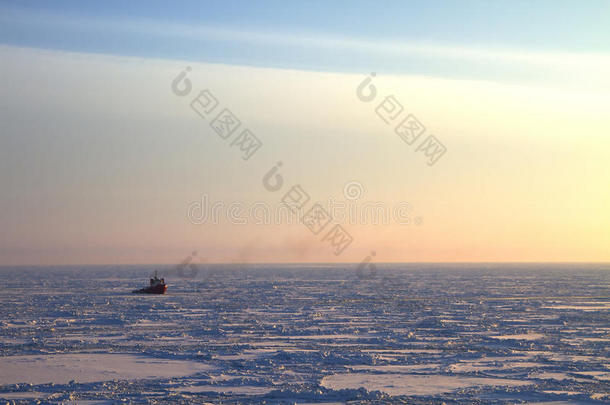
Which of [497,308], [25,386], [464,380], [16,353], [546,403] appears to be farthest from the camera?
[497,308]

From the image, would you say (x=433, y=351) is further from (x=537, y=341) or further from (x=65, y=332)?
(x=65, y=332)

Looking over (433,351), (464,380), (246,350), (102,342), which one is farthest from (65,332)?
(464,380)

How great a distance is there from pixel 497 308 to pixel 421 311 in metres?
5.06

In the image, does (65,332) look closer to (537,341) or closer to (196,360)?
(196,360)

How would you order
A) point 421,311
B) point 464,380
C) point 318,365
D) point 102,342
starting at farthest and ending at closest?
point 421,311, point 102,342, point 318,365, point 464,380

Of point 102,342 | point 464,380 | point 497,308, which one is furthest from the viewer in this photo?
point 497,308

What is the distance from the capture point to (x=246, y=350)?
A: 2027 centimetres

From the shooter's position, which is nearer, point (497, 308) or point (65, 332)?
point (65, 332)

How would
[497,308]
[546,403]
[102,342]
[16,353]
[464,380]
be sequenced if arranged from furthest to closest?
[497,308] → [102,342] → [16,353] → [464,380] → [546,403]

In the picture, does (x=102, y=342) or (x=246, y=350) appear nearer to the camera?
(x=246, y=350)

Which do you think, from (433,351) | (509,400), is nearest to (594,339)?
(433,351)

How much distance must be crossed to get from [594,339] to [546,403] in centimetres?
1019

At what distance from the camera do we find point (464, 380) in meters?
16.0

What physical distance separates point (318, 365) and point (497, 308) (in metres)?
20.5
